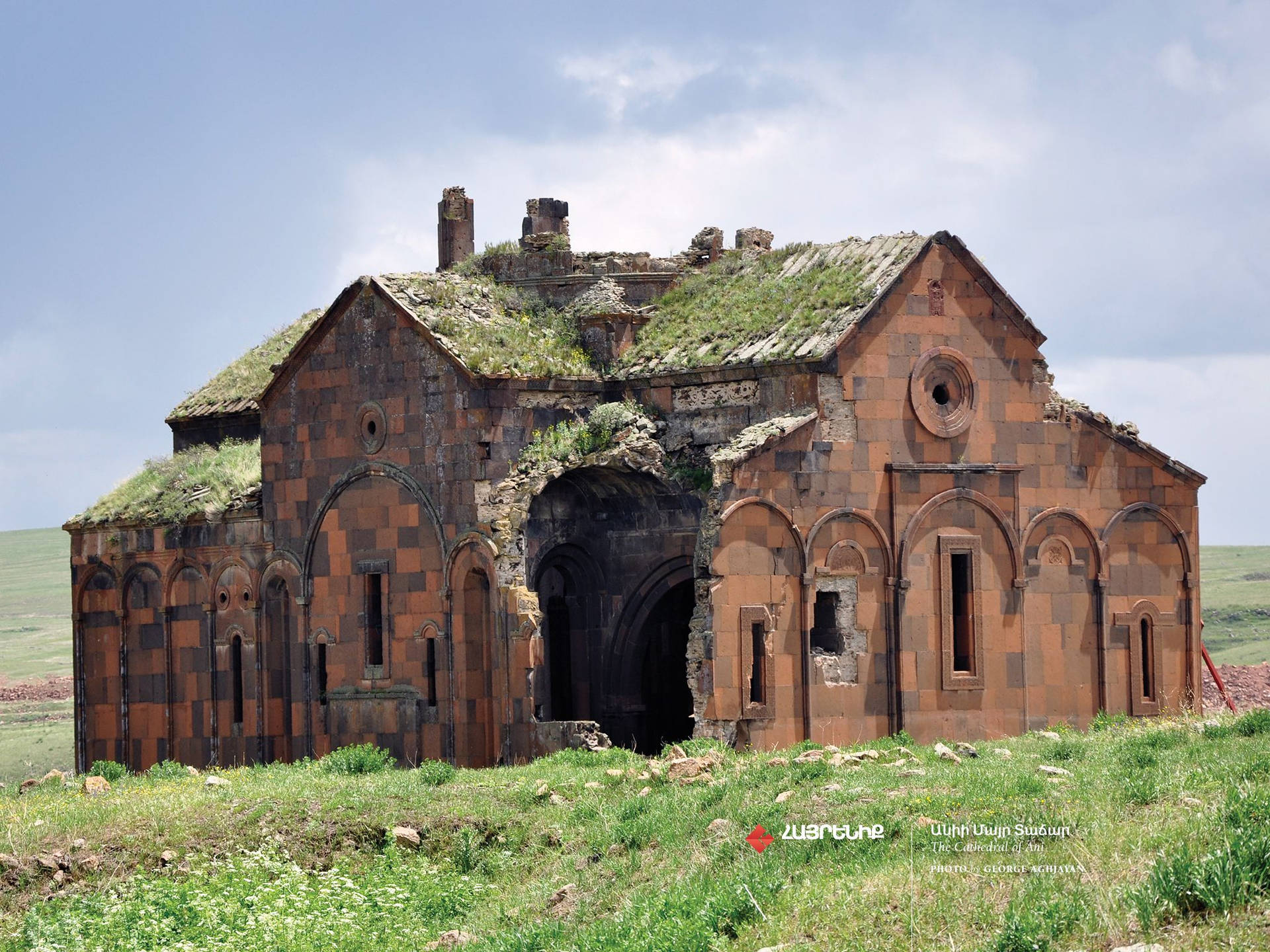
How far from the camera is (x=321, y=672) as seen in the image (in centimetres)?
2709

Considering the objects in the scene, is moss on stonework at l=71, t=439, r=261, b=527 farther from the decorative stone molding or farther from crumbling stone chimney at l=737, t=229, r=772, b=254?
the decorative stone molding

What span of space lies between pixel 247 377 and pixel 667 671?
10732 millimetres

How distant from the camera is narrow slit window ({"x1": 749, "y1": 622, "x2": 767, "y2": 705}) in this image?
23.7 meters

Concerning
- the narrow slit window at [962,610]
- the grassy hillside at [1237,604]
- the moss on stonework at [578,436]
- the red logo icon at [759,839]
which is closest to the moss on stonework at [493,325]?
the moss on stonework at [578,436]

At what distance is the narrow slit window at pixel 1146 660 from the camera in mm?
26641

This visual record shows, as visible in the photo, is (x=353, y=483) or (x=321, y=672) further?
(x=321, y=672)

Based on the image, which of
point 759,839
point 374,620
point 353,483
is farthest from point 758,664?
point 759,839

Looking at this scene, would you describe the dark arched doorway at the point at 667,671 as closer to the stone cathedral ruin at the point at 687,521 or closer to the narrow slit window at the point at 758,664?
the stone cathedral ruin at the point at 687,521

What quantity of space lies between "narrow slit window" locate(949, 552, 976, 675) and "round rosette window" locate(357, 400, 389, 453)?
8100 mm

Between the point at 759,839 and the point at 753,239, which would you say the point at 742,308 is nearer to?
the point at 753,239

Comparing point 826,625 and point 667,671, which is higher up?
point 826,625

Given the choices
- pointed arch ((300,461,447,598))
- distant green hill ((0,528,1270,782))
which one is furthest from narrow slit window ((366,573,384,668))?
distant green hill ((0,528,1270,782))

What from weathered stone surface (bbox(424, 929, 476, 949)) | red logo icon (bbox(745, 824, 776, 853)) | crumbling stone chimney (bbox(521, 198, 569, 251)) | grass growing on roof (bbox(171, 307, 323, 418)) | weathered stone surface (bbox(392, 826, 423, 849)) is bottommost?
weathered stone surface (bbox(424, 929, 476, 949))

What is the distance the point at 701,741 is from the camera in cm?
2194
